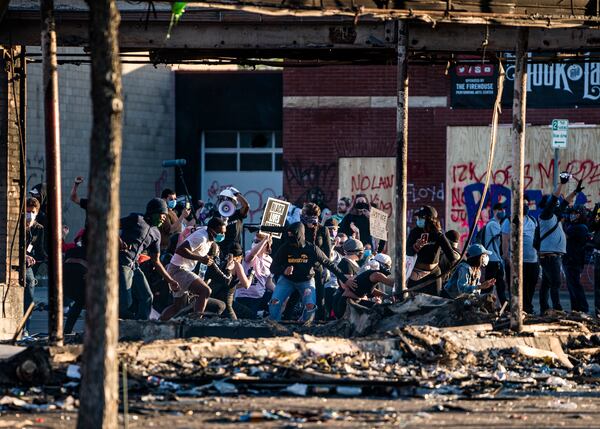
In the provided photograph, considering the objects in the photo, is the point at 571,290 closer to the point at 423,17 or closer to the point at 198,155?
the point at 423,17

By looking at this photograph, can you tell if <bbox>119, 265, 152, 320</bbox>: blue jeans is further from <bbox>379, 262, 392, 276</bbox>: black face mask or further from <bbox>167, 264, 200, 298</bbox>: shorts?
<bbox>379, 262, 392, 276</bbox>: black face mask

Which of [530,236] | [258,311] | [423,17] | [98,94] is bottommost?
[258,311]

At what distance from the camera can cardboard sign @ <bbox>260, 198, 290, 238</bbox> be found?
62.9 feet

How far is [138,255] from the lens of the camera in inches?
610

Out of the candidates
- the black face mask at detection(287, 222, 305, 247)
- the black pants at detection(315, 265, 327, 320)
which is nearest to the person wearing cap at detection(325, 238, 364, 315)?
the black pants at detection(315, 265, 327, 320)

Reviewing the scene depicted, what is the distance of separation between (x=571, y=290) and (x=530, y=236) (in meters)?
0.98

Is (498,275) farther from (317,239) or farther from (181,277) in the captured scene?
(181,277)

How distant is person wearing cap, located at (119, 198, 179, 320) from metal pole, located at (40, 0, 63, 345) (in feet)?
11.6

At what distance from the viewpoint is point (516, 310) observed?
43.9 feet

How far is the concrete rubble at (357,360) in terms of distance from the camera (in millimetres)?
10445

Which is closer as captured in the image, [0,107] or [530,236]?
[0,107]

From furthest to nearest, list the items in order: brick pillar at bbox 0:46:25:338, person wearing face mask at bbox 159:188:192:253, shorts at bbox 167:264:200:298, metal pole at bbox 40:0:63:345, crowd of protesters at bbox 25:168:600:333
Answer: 1. person wearing face mask at bbox 159:188:192:253
2. shorts at bbox 167:264:200:298
3. crowd of protesters at bbox 25:168:600:333
4. brick pillar at bbox 0:46:25:338
5. metal pole at bbox 40:0:63:345

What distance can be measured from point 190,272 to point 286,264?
1412mm

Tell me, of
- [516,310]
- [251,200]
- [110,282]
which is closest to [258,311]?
[516,310]
